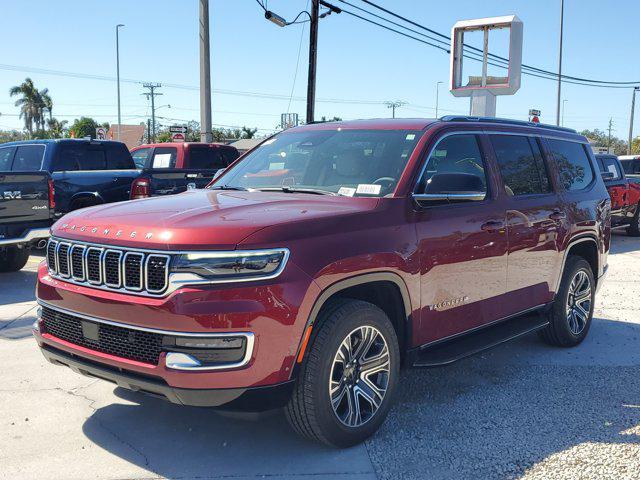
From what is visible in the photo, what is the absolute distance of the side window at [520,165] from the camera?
507 cm

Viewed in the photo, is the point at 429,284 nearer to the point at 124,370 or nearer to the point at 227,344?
the point at 227,344

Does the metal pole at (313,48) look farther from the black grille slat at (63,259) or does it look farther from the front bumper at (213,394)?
the front bumper at (213,394)

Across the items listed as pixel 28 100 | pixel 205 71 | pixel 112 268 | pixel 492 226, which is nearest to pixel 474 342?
pixel 492 226

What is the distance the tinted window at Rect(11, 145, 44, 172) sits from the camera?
11312 millimetres

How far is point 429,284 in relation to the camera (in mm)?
4129

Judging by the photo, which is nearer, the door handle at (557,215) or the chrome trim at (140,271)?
the chrome trim at (140,271)

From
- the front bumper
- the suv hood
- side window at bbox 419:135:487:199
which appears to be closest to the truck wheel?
the suv hood

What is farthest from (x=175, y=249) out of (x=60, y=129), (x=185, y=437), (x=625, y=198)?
(x=60, y=129)

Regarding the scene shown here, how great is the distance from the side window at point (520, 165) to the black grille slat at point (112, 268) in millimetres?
3001

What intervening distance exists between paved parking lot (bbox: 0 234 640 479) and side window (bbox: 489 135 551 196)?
151 cm

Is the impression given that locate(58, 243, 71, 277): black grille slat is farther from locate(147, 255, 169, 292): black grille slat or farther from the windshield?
the windshield

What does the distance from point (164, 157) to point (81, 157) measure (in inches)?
95.9

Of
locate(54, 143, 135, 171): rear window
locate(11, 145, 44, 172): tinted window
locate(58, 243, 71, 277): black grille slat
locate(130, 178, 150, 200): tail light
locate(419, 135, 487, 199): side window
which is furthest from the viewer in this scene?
locate(54, 143, 135, 171): rear window

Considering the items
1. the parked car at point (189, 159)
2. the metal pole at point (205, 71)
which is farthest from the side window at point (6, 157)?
the metal pole at point (205, 71)
